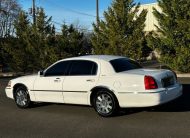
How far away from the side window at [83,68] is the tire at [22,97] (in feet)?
6.27

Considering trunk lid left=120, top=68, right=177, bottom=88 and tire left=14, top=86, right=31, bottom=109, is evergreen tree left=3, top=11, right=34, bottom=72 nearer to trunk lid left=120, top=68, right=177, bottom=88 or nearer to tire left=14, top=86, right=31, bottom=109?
tire left=14, top=86, right=31, bottom=109

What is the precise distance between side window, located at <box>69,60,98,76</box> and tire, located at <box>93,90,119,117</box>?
25.3 inches

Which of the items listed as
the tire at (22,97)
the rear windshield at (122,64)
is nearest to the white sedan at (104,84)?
the rear windshield at (122,64)

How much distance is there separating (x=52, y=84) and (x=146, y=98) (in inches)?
112

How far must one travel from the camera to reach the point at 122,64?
1069 cm

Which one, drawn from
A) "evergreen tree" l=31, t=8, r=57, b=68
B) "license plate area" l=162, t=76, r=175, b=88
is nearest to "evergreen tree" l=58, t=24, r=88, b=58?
"evergreen tree" l=31, t=8, r=57, b=68

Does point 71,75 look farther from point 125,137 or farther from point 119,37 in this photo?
point 119,37

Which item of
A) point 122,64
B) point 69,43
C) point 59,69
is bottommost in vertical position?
point 59,69

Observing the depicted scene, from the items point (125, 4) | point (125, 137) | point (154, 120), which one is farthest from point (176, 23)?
point (125, 137)

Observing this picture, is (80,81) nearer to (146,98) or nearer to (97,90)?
(97,90)

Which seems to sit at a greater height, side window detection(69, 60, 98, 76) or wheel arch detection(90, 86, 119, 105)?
side window detection(69, 60, 98, 76)

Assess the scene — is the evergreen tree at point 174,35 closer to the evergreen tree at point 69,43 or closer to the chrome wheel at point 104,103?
the evergreen tree at point 69,43

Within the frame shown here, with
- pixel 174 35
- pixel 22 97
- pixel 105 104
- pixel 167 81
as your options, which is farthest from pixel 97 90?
pixel 174 35

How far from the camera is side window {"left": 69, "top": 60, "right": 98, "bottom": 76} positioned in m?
10.6
